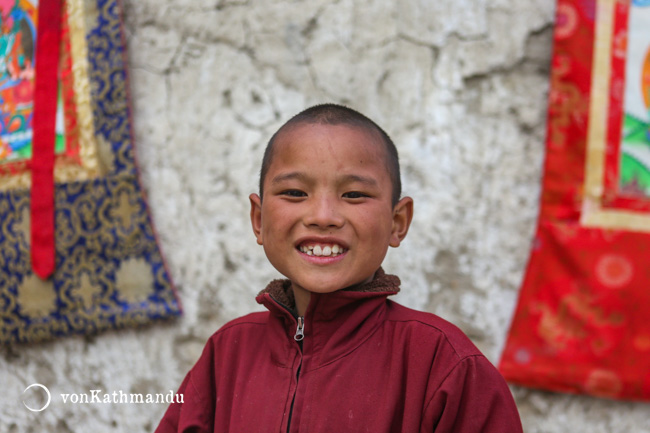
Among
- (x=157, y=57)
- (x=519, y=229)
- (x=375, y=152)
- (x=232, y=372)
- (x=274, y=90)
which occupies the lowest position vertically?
(x=232, y=372)

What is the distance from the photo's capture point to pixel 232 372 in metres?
1.18

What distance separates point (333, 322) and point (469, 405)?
283 millimetres

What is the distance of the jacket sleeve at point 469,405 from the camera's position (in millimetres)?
953

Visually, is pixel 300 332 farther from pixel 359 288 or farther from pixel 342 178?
pixel 342 178

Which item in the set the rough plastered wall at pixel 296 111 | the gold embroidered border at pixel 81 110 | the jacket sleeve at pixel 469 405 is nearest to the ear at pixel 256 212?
the jacket sleeve at pixel 469 405

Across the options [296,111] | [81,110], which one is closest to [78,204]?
[81,110]

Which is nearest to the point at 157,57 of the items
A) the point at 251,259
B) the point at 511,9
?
the point at 251,259

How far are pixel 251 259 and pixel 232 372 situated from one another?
806mm

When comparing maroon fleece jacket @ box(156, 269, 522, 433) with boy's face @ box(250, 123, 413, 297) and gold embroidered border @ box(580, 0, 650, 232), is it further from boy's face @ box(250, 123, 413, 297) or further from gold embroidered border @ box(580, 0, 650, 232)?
gold embroidered border @ box(580, 0, 650, 232)

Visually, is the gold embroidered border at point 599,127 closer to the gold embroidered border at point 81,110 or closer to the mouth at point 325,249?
the mouth at point 325,249

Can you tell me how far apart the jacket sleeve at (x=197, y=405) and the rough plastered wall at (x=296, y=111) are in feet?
2.39

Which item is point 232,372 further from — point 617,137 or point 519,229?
point 617,137

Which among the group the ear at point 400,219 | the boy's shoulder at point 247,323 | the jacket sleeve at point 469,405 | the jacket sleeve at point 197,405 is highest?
the ear at point 400,219

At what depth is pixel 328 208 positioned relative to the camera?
40.6 inches
